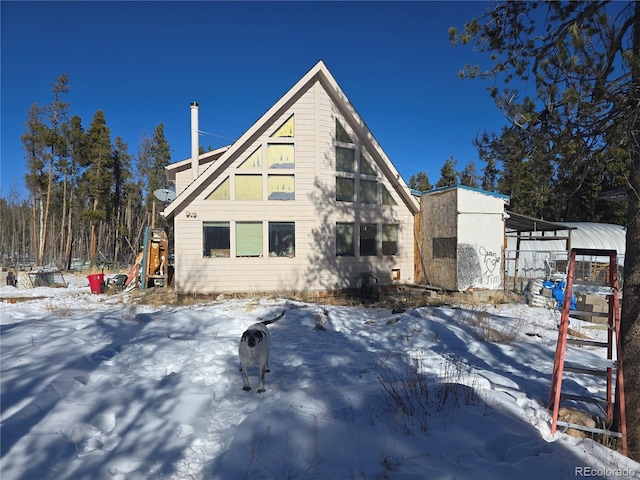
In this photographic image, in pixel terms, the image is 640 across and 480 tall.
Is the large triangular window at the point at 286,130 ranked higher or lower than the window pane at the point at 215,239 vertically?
higher

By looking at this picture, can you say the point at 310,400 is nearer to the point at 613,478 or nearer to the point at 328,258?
the point at 613,478

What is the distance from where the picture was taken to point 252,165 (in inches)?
548

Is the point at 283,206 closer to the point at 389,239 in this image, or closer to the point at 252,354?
the point at 389,239

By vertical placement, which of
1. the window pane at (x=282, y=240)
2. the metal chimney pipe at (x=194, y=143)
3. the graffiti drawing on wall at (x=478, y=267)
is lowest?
the graffiti drawing on wall at (x=478, y=267)

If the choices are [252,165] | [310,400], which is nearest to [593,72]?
[310,400]

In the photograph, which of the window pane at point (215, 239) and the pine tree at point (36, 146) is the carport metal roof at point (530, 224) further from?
the pine tree at point (36, 146)

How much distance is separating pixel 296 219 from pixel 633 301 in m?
11.1

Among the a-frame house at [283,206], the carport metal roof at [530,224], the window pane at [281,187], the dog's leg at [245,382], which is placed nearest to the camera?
the dog's leg at [245,382]

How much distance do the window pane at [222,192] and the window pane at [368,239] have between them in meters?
5.63

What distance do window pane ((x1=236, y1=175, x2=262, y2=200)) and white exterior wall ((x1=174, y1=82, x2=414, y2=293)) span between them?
23cm

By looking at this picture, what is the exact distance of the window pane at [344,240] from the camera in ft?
47.9

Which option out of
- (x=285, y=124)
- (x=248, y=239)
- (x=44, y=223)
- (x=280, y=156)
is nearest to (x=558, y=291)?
(x=280, y=156)

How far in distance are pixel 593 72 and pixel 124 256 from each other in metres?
46.2

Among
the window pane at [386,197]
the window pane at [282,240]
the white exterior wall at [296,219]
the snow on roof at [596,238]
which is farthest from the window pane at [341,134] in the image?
the snow on roof at [596,238]
